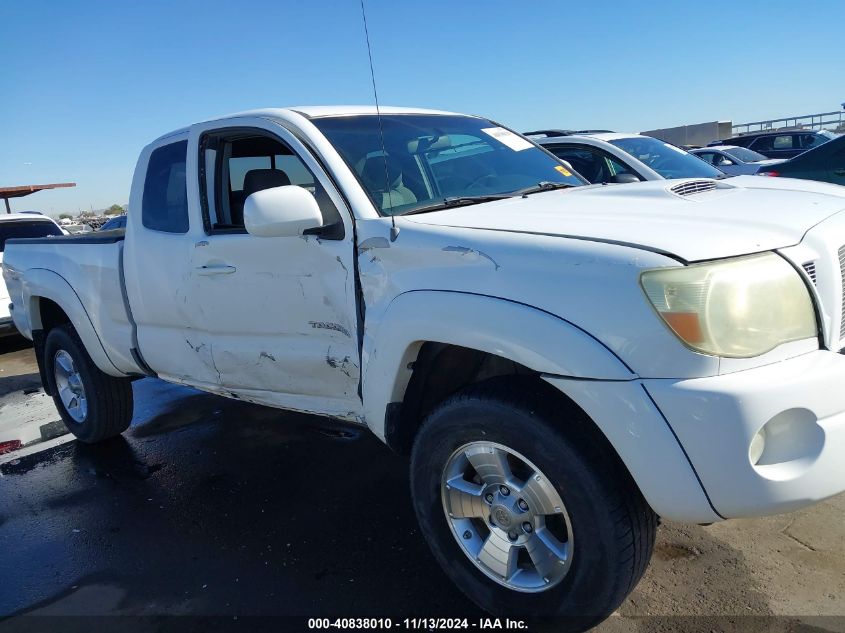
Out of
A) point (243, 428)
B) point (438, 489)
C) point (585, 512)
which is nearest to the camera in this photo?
point (585, 512)

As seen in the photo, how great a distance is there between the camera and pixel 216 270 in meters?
3.28

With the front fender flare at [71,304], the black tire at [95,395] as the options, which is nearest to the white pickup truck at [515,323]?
the front fender flare at [71,304]

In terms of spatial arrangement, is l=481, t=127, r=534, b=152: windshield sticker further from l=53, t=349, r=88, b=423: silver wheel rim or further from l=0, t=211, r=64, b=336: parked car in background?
l=0, t=211, r=64, b=336: parked car in background

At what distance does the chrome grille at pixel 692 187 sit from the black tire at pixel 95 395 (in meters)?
3.84

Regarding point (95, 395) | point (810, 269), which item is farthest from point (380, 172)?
point (95, 395)

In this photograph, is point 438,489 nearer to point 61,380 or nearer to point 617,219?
point 617,219

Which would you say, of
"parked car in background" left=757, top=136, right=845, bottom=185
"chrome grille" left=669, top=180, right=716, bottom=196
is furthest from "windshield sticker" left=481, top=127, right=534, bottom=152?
"parked car in background" left=757, top=136, right=845, bottom=185

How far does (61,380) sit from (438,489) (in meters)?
3.72

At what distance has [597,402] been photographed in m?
1.95

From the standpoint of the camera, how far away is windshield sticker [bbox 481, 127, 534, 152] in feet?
12.0

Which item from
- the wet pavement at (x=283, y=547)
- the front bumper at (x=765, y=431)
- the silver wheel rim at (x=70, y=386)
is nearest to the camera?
the front bumper at (x=765, y=431)

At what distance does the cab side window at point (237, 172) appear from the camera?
3.47 metres

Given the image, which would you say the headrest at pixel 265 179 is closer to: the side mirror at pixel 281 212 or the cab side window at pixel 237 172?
the cab side window at pixel 237 172

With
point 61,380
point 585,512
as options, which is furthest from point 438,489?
point 61,380
